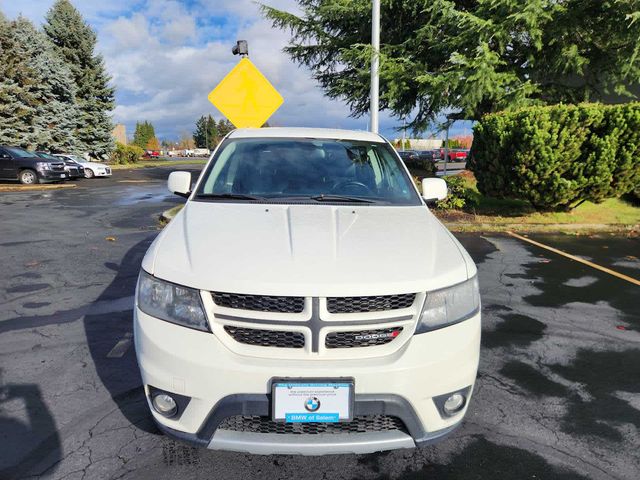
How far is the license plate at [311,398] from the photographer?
1909 mm

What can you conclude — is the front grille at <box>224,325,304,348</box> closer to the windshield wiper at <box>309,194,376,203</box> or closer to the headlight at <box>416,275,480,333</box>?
the headlight at <box>416,275,480,333</box>

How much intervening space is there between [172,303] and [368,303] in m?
0.89

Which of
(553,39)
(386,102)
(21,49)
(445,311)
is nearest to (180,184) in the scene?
(445,311)

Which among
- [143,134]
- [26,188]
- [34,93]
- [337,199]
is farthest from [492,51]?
[143,134]

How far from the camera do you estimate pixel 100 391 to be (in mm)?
2988

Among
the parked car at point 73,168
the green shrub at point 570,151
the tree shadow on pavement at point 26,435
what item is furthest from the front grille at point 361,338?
the parked car at point 73,168

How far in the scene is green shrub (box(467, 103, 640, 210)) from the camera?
854 cm

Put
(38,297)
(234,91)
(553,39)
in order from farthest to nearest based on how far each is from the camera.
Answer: (553,39) → (234,91) → (38,297)

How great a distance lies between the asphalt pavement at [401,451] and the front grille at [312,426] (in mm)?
416

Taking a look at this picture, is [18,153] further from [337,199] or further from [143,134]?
[143,134]

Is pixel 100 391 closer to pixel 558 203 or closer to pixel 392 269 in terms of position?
pixel 392 269

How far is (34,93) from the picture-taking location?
29.9 m

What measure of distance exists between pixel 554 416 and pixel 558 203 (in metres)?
7.67

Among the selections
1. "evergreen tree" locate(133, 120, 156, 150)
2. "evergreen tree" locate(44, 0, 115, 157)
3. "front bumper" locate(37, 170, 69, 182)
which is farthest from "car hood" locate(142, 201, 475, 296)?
"evergreen tree" locate(133, 120, 156, 150)
